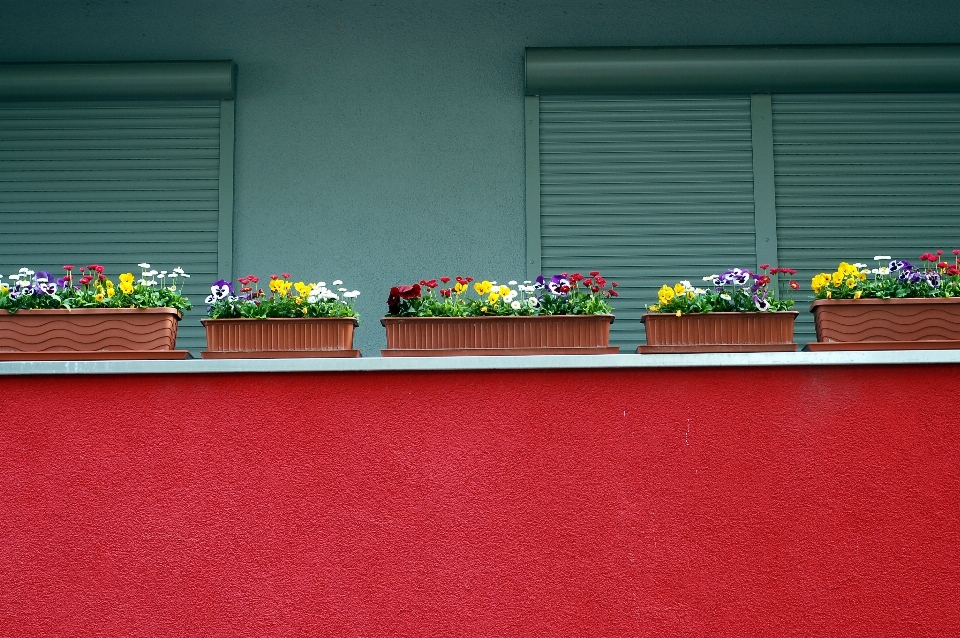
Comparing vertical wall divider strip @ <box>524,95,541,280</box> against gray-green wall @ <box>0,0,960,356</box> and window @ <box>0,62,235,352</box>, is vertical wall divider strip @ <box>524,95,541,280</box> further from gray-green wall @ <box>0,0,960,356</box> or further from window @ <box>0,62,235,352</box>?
window @ <box>0,62,235,352</box>

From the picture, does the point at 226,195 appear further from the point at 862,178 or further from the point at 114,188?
the point at 862,178

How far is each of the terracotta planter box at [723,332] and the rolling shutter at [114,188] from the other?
2.76 m

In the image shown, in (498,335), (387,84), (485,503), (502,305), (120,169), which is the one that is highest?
(387,84)

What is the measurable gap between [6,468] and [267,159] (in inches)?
100

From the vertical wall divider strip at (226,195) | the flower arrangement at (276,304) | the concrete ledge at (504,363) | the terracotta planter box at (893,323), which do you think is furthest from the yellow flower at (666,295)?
the vertical wall divider strip at (226,195)

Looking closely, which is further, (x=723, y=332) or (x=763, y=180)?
(x=763, y=180)

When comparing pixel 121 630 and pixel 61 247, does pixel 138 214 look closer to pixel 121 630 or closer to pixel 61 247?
pixel 61 247

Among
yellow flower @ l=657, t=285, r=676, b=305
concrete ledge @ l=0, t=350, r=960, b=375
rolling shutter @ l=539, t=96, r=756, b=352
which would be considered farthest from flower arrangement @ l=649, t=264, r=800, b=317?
rolling shutter @ l=539, t=96, r=756, b=352

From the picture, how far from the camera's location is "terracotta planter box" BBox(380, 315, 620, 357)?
4.73 metres

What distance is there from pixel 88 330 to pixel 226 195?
1.79 m

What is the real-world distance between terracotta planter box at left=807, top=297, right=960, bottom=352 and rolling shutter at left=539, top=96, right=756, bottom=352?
1556 millimetres

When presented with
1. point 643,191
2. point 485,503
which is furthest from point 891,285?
point 485,503

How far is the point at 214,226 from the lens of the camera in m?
6.37

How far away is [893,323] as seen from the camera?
187 inches
